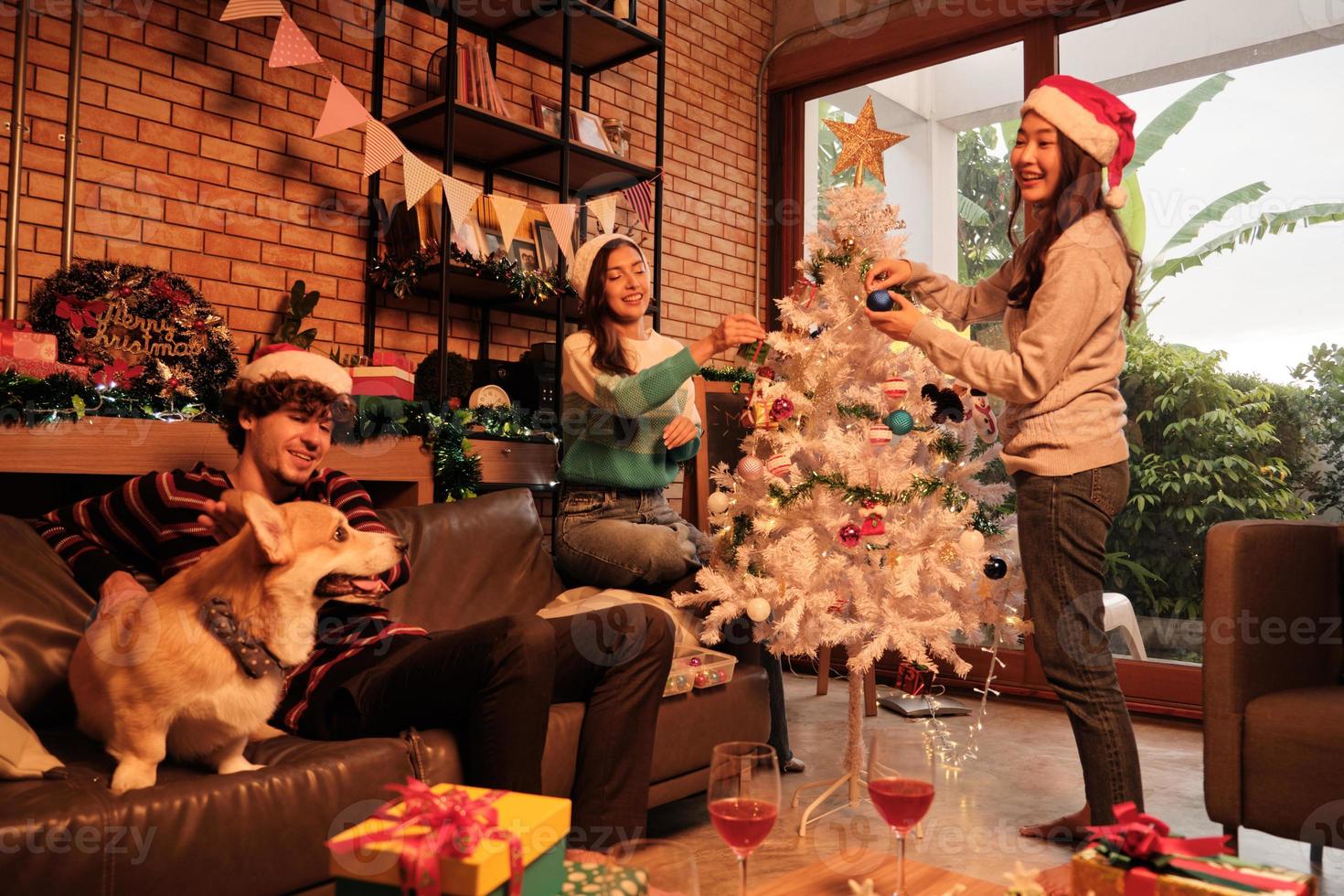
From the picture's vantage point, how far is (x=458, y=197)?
3408mm

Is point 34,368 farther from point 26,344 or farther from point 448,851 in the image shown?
point 448,851

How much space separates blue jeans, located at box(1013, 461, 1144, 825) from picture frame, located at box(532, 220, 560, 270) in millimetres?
2386

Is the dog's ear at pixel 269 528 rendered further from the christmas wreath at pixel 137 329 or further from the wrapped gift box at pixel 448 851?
the christmas wreath at pixel 137 329

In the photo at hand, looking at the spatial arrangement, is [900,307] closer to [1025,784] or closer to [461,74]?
[1025,784]

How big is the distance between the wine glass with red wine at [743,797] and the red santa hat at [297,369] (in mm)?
1357

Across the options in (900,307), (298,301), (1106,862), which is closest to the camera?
(1106,862)

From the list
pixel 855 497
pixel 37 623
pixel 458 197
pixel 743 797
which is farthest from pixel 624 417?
pixel 743 797

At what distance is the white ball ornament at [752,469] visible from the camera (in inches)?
101

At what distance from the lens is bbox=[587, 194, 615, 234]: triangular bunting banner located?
3928 millimetres

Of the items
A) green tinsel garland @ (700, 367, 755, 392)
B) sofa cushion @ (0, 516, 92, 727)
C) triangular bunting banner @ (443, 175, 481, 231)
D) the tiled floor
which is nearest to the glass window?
the tiled floor

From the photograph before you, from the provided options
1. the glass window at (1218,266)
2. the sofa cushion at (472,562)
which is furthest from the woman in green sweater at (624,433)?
the glass window at (1218,266)

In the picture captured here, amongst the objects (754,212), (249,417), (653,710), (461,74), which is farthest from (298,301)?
(754,212)

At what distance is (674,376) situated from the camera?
262 centimetres

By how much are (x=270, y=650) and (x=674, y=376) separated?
137 cm
